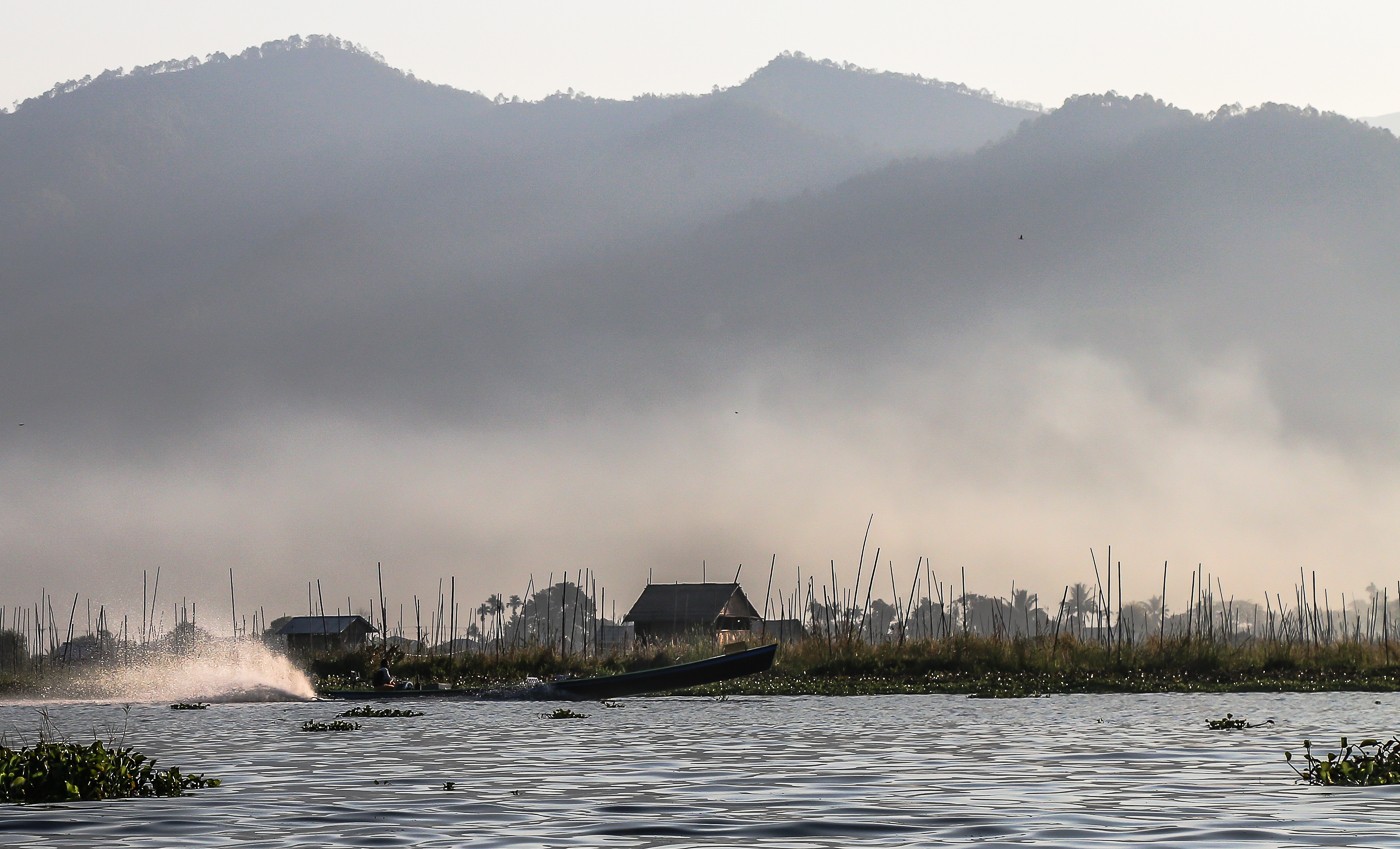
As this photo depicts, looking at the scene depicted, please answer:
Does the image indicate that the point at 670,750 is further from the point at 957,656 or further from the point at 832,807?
the point at 957,656

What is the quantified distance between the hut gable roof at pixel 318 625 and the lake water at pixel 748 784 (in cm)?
6272

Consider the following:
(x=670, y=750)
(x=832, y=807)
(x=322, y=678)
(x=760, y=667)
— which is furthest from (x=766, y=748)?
(x=322, y=678)

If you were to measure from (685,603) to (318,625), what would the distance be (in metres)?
25.0

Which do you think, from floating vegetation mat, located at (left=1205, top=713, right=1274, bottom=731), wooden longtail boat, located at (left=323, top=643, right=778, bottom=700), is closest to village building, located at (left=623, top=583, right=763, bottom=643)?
wooden longtail boat, located at (left=323, top=643, right=778, bottom=700)

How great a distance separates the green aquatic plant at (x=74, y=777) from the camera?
627 inches

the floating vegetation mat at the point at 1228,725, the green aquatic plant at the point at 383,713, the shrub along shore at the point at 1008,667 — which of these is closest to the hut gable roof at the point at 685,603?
the shrub along shore at the point at 1008,667

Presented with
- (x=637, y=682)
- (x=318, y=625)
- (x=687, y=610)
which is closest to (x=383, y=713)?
(x=637, y=682)

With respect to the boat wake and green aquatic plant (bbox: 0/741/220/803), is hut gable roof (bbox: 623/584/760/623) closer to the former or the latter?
the boat wake

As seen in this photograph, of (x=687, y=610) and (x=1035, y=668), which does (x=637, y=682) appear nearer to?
(x=1035, y=668)

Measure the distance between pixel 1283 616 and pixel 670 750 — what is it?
126ft

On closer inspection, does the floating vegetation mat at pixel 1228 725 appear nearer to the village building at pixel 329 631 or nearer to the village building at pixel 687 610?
the village building at pixel 687 610

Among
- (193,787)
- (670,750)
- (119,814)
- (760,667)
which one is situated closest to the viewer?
(119,814)

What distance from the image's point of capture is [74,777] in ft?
53.1

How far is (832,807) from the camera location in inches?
602
